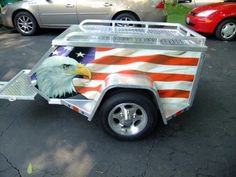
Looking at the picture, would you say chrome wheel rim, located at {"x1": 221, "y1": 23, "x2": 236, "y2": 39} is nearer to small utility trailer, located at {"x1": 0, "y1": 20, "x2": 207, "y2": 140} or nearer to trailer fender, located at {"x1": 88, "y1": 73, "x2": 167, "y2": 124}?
small utility trailer, located at {"x1": 0, "y1": 20, "x2": 207, "y2": 140}

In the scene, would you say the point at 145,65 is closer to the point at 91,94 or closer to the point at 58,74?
the point at 91,94

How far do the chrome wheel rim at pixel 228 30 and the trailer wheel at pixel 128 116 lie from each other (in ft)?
18.4

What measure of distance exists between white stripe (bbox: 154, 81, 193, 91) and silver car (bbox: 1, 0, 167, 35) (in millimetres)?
5110

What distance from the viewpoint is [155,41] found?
3.17m

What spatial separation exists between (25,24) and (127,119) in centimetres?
609

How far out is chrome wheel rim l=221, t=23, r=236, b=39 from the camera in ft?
25.1

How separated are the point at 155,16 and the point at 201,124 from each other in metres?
4.95

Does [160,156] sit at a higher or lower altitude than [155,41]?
lower

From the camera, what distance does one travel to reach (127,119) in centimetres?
330

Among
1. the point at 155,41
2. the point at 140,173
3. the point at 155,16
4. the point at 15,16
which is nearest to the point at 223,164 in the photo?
the point at 140,173

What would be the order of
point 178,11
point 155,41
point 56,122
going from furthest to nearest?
1. point 178,11
2. point 56,122
3. point 155,41

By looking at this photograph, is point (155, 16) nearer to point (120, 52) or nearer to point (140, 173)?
point (120, 52)

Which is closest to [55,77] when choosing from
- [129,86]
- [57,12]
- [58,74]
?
[58,74]

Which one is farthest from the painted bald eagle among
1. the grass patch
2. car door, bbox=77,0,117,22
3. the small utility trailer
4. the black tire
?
the grass patch
